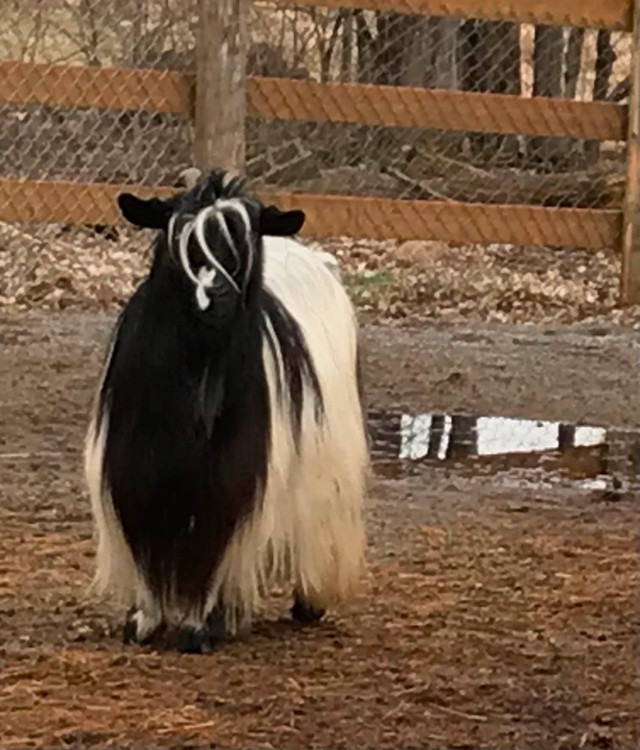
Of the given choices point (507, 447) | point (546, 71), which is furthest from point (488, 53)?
point (507, 447)

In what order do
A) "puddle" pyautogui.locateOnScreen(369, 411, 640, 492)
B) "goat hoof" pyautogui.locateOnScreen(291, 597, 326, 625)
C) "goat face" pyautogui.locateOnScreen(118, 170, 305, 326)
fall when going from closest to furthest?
"goat face" pyautogui.locateOnScreen(118, 170, 305, 326) < "goat hoof" pyautogui.locateOnScreen(291, 597, 326, 625) < "puddle" pyautogui.locateOnScreen(369, 411, 640, 492)

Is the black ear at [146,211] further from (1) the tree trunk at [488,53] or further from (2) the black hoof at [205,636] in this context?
(1) the tree trunk at [488,53]

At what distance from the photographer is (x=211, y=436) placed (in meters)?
3.84

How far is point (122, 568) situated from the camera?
4.00 meters

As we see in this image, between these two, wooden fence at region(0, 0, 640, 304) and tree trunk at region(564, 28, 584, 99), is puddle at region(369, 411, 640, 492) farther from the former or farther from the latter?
tree trunk at region(564, 28, 584, 99)

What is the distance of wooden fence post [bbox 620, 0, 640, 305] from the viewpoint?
9.09 m

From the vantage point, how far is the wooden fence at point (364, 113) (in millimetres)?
7922

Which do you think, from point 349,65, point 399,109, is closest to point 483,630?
point 399,109

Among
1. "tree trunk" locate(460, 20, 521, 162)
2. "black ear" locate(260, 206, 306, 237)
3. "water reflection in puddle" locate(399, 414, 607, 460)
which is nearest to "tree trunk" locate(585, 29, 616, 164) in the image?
"tree trunk" locate(460, 20, 521, 162)

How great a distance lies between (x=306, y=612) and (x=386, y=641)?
27 cm

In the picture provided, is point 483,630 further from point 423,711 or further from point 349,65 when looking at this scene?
point 349,65

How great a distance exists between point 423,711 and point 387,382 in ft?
14.3

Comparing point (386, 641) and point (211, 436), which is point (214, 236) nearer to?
point (211, 436)

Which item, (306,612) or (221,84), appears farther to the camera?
(221,84)
